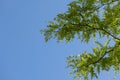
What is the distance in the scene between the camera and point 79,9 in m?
11.2

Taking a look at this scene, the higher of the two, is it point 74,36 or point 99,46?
point 74,36

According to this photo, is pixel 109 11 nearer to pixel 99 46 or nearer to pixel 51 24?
pixel 99 46

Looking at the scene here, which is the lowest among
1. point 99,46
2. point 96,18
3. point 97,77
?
point 97,77

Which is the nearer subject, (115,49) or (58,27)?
(115,49)

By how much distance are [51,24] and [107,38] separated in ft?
5.96

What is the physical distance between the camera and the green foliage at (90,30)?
10.7 meters

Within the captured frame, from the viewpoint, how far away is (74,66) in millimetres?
11297

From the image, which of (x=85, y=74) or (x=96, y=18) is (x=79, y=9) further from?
(x=85, y=74)

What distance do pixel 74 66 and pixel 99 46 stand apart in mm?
1037

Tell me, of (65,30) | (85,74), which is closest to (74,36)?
(65,30)

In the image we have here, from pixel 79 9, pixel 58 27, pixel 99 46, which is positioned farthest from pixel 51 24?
pixel 99 46

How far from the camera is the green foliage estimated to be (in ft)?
35.2

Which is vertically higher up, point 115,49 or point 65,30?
point 65,30

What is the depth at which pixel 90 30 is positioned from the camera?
11383mm
